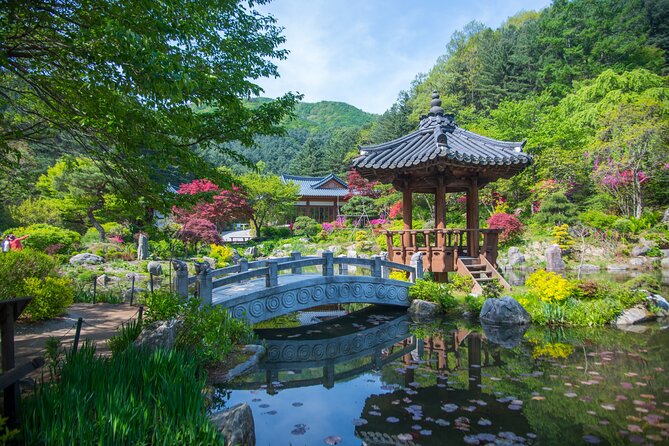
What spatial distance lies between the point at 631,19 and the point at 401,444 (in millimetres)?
40247

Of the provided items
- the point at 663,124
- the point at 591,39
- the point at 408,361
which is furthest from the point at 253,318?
the point at 591,39

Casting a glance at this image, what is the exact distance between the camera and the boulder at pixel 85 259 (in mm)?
17047

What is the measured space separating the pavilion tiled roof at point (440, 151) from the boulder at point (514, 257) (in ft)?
33.8

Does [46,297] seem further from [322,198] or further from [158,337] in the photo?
[322,198]

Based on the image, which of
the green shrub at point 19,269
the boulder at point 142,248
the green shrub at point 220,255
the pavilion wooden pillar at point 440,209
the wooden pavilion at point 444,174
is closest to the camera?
the green shrub at point 19,269

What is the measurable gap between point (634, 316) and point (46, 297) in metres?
12.0

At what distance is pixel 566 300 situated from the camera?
8555 millimetres

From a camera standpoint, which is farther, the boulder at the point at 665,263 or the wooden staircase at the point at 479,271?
the boulder at the point at 665,263

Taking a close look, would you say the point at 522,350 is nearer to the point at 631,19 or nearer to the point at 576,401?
the point at 576,401

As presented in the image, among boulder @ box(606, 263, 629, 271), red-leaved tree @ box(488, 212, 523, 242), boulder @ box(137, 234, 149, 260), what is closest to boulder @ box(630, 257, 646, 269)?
boulder @ box(606, 263, 629, 271)

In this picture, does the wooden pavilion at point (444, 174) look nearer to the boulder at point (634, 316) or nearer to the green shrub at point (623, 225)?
the boulder at point (634, 316)

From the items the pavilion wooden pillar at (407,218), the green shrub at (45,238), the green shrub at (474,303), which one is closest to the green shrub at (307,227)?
the green shrub at (45,238)

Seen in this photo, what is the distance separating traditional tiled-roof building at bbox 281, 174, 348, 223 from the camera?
38875mm

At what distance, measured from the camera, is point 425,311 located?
9430 mm
